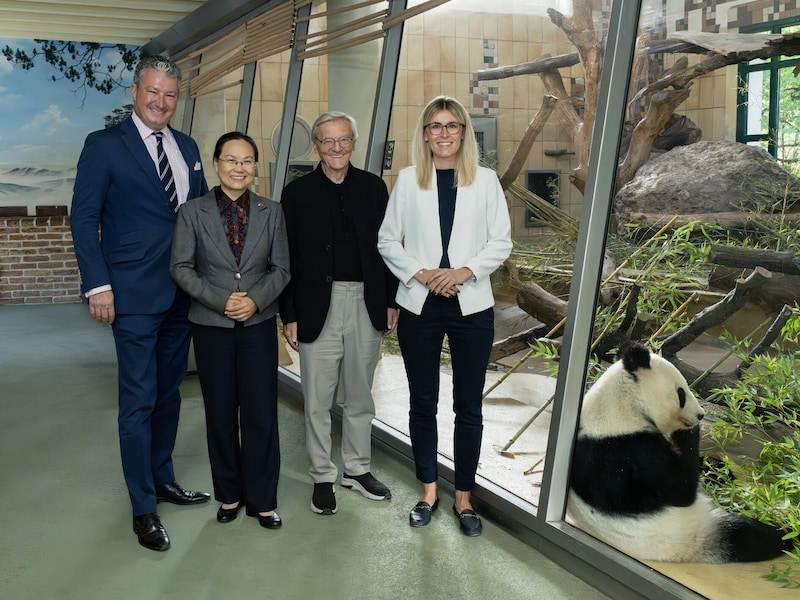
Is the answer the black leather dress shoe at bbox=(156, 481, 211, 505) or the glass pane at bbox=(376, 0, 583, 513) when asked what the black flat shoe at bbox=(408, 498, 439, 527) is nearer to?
Answer: the glass pane at bbox=(376, 0, 583, 513)

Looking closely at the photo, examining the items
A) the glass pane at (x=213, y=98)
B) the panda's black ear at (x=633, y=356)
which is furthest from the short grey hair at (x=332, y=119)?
the glass pane at (x=213, y=98)

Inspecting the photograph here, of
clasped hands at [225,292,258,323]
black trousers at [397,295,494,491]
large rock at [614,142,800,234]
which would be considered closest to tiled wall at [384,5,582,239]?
large rock at [614,142,800,234]

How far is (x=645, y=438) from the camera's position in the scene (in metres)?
2.57

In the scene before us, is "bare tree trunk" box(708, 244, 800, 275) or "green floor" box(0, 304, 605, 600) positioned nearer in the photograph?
"bare tree trunk" box(708, 244, 800, 275)

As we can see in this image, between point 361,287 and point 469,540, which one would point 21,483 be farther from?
point 469,540

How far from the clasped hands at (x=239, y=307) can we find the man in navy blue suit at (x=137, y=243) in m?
0.28

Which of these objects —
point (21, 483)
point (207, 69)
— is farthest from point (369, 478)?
point (207, 69)

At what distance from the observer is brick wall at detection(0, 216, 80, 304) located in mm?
10984

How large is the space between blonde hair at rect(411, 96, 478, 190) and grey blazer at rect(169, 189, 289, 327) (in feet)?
2.00

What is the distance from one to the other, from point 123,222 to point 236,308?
55 cm

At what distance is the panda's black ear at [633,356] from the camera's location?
2.62 meters

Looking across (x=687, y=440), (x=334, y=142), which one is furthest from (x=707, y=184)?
(x=334, y=142)

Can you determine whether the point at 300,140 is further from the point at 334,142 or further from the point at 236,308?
the point at 236,308

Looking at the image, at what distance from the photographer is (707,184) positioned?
7.96 ft
